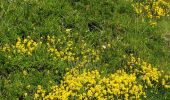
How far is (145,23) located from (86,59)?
9.71ft

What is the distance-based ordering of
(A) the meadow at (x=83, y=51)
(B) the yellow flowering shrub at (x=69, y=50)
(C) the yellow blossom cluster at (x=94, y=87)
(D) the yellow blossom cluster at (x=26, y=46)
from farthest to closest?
(B) the yellow flowering shrub at (x=69, y=50), (D) the yellow blossom cluster at (x=26, y=46), (A) the meadow at (x=83, y=51), (C) the yellow blossom cluster at (x=94, y=87)

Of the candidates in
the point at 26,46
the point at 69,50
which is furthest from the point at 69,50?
the point at 26,46

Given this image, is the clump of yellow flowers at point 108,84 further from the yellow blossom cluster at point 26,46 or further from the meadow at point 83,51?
the yellow blossom cluster at point 26,46

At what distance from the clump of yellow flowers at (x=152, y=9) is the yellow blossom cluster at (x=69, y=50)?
287 centimetres

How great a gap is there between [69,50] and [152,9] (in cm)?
414

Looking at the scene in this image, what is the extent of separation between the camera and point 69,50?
11422 mm

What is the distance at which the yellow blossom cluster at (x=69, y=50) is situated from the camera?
1103 cm

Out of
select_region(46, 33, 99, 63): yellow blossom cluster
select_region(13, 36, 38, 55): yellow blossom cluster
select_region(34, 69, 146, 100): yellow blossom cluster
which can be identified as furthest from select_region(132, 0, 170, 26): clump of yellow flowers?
select_region(13, 36, 38, 55): yellow blossom cluster

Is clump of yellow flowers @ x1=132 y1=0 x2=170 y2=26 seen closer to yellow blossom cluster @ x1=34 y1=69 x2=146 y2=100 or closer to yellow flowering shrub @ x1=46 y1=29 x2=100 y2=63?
yellow flowering shrub @ x1=46 y1=29 x2=100 y2=63

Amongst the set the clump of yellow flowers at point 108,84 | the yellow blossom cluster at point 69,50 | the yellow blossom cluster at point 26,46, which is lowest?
the clump of yellow flowers at point 108,84

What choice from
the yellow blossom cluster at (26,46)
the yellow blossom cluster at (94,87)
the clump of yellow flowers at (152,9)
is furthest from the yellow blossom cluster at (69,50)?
the clump of yellow flowers at (152,9)

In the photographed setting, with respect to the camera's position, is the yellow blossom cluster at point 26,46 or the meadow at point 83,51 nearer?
the meadow at point 83,51

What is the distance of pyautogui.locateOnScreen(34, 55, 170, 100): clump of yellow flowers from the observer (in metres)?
10.1

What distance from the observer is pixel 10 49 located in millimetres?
10648
